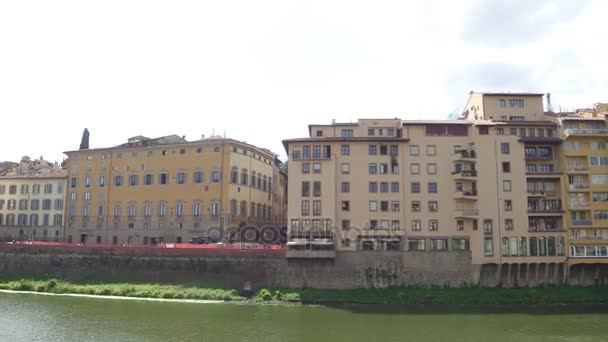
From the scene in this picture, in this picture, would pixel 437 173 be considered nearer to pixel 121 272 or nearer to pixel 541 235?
pixel 541 235

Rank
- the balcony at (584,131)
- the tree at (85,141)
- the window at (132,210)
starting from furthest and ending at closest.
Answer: the tree at (85,141), the window at (132,210), the balcony at (584,131)

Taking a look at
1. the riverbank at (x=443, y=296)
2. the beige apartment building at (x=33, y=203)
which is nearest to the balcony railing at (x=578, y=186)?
the riverbank at (x=443, y=296)

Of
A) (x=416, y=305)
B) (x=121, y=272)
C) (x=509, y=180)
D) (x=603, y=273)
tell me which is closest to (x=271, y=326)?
(x=416, y=305)

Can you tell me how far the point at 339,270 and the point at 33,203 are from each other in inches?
2010

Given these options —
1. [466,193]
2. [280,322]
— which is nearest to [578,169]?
[466,193]

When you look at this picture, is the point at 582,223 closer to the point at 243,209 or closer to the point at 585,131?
the point at 585,131

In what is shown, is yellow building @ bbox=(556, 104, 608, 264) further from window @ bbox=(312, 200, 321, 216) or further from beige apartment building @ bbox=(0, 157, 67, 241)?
beige apartment building @ bbox=(0, 157, 67, 241)

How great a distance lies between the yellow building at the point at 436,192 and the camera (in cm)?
5209

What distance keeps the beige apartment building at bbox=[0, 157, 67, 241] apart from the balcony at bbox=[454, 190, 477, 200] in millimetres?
54283

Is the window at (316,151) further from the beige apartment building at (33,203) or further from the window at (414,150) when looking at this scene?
the beige apartment building at (33,203)

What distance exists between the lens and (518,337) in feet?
115

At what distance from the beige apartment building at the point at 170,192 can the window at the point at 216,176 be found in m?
0.12

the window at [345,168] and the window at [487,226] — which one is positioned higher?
the window at [345,168]

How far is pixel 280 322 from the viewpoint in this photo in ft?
128
